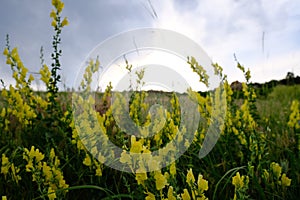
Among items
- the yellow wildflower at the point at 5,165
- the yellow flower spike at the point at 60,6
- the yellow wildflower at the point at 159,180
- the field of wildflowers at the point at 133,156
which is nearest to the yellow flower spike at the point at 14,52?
the field of wildflowers at the point at 133,156

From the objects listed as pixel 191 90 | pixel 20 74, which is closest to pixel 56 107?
pixel 20 74

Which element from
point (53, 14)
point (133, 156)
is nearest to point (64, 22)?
point (53, 14)

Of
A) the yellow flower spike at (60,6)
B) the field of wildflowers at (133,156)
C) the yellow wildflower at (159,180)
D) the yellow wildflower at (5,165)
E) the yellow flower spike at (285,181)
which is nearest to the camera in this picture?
the yellow wildflower at (159,180)

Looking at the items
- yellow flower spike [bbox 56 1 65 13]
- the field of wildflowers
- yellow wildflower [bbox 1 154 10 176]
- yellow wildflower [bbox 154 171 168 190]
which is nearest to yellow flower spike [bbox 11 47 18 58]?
the field of wildflowers

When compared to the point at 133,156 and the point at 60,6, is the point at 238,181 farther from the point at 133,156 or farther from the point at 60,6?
the point at 60,6

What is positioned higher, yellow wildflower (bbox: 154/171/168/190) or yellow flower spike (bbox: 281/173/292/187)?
yellow wildflower (bbox: 154/171/168/190)

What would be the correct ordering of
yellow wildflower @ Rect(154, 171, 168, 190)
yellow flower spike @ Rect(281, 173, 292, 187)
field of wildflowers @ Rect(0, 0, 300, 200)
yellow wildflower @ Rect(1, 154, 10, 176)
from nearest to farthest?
yellow wildflower @ Rect(154, 171, 168, 190)
field of wildflowers @ Rect(0, 0, 300, 200)
yellow flower spike @ Rect(281, 173, 292, 187)
yellow wildflower @ Rect(1, 154, 10, 176)

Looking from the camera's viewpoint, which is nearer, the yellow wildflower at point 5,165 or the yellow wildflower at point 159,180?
the yellow wildflower at point 159,180

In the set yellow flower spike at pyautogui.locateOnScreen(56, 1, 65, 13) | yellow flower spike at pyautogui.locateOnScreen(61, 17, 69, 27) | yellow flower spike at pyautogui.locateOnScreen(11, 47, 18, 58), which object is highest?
yellow flower spike at pyautogui.locateOnScreen(56, 1, 65, 13)

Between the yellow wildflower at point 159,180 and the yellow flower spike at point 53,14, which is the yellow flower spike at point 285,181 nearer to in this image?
the yellow wildflower at point 159,180

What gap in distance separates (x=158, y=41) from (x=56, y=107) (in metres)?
0.97

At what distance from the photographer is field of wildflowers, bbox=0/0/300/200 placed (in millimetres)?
1442

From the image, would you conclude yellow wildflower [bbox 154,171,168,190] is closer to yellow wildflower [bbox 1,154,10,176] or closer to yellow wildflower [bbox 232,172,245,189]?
yellow wildflower [bbox 232,172,245,189]

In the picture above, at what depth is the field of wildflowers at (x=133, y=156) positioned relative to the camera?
4.73 feet
